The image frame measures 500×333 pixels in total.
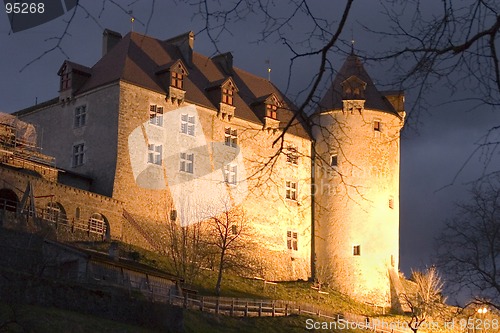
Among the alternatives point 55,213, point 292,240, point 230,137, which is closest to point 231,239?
point 230,137

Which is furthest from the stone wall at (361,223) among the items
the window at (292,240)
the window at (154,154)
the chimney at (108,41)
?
the chimney at (108,41)

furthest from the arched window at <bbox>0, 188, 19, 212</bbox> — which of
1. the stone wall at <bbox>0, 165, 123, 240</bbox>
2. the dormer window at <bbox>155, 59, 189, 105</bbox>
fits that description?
the dormer window at <bbox>155, 59, 189, 105</bbox>

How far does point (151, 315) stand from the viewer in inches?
1224

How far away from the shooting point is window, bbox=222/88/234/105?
48.3 meters

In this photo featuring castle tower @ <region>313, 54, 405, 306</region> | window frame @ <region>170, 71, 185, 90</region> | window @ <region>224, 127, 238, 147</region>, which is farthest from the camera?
castle tower @ <region>313, 54, 405, 306</region>

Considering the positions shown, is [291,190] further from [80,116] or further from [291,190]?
[80,116]

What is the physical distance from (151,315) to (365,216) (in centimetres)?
2186

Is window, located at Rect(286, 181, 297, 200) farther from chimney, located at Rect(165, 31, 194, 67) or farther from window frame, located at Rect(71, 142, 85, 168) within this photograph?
window frame, located at Rect(71, 142, 85, 168)

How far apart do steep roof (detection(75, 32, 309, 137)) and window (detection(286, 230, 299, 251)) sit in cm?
541

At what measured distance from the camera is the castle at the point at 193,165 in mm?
42188

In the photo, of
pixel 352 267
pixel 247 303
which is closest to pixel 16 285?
pixel 247 303

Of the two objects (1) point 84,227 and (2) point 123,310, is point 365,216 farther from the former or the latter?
(2) point 123,310

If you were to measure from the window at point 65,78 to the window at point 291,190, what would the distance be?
1316 cm

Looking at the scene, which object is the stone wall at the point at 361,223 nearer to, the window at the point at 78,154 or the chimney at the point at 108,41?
the chimney at the point at 108,41
